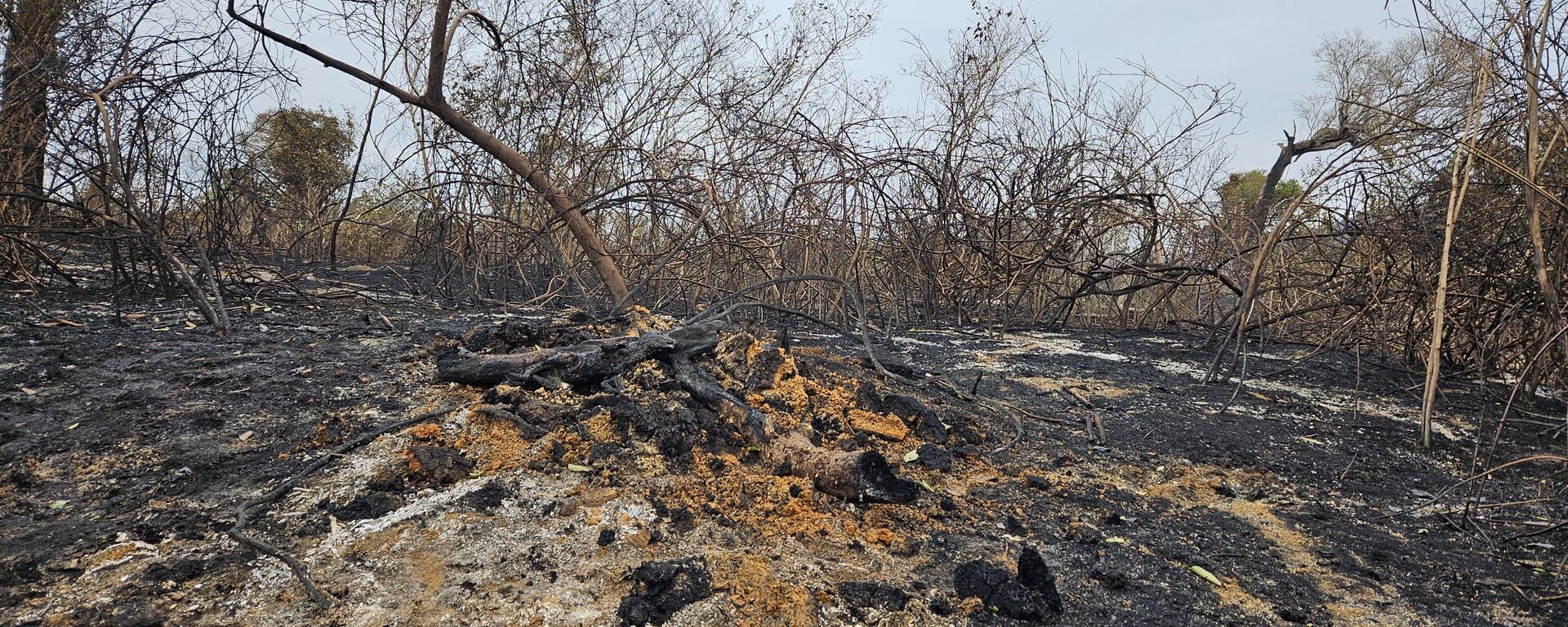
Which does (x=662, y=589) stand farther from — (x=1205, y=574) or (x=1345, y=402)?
(x=1345, y=402)

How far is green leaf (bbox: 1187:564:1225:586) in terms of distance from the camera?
165 cm

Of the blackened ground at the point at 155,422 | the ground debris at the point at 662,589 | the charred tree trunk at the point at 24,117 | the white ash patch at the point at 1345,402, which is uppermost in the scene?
the charred tree trunk at the point at 24,117

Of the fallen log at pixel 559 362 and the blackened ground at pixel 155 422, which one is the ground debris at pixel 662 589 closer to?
the blackened ground at pixel 155 422

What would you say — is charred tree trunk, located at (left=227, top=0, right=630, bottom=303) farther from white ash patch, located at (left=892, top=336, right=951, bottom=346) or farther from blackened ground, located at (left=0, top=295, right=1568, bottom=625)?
white ash patch, located at (left=892, top=336, right=951, bottom=346)

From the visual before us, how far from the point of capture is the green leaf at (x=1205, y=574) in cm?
165

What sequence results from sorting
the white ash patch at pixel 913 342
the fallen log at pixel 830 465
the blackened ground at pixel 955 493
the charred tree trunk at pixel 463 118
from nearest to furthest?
the blackened ground at pixel 955 493, the fallen log at pixel 830 465, the charred tree trunk at pixel 463 118, the white ash patch at pixel 913 342

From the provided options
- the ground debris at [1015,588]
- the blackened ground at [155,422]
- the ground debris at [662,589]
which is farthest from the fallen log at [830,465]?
the blackened ground at [155,422]

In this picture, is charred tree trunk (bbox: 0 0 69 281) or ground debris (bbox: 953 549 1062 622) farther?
charred tree trunk (bbox: 0 0 69 281)

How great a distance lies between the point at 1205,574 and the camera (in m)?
1.67

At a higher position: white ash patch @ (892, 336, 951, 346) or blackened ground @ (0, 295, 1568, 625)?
white ash patch @ (892, 336, 951, 346)

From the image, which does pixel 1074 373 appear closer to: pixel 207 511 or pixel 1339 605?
pixel 1339 605

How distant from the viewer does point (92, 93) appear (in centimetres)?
322

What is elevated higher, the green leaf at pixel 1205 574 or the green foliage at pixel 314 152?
the green foliage at pixel 314 152

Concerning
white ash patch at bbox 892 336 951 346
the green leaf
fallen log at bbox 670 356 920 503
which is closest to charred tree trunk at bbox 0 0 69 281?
fallen log at bbox 670 356 920 503
